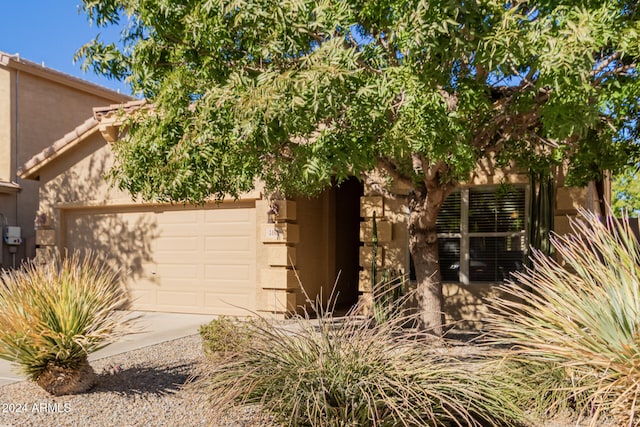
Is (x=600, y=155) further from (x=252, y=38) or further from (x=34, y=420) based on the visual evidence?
(x=34, y=420)

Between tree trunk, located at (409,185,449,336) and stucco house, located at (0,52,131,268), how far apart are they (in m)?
12.5

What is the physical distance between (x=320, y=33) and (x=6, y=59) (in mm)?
14516

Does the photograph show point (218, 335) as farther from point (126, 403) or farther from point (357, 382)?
point (357, 382)

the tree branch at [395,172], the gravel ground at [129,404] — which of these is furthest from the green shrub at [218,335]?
the tree branch at [395,172]

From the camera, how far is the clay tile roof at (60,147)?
13219 millimetres

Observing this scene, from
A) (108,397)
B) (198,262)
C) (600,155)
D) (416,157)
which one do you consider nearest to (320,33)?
(416,157)

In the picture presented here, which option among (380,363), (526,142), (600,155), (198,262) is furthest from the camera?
(198,262)

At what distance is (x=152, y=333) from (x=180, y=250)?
9.86ft

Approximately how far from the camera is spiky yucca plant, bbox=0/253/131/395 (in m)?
5.73

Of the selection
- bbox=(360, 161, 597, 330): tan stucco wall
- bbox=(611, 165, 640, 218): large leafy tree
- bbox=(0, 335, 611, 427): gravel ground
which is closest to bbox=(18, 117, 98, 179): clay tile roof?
bbox=(360, 161, 597, 330): tan stucco wall

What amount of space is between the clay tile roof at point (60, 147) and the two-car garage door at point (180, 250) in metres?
1.37

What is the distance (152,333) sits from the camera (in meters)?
10.1

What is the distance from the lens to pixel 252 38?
19.5 ft

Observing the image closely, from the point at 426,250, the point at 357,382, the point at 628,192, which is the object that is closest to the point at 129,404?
the point at 357,382
